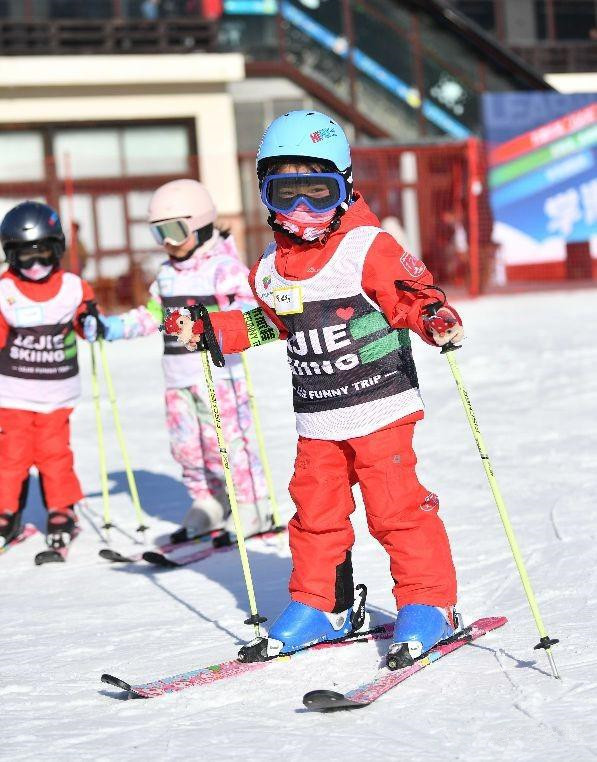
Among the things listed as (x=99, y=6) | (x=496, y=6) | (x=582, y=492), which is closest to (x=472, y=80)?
(x=496, y=6)

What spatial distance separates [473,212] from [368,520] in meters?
18.8

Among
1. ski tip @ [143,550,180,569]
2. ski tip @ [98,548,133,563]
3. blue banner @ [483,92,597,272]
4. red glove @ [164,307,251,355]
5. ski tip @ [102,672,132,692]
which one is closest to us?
ski tip @ [102,672,132,692]

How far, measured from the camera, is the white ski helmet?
6.00 meters

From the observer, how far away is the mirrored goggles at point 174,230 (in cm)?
599

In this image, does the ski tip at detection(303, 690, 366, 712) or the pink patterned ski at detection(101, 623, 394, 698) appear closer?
the ski tip at detection(303, 690, 366, 712)

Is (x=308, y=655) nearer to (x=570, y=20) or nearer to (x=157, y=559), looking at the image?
(x=157, y=559)

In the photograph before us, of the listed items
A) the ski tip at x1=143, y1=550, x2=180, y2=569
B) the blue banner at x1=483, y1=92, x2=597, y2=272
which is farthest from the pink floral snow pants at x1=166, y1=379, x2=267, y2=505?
the blue banner at x1=483, y1=92, x2=597, y2=272

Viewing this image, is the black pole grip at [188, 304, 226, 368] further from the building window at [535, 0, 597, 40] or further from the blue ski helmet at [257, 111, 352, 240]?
the building window at [535, 0, 597, 40]

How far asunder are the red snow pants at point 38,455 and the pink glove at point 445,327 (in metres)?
3.08

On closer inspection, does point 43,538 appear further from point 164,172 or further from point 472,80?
point 472,80

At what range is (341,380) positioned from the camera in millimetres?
4027

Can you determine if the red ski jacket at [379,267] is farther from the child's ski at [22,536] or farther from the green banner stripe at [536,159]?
the green banner stripe at [536,159]

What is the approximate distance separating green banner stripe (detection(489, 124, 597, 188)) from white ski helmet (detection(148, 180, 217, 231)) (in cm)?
1647

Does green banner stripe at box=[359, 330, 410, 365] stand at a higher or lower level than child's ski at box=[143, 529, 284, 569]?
higher
